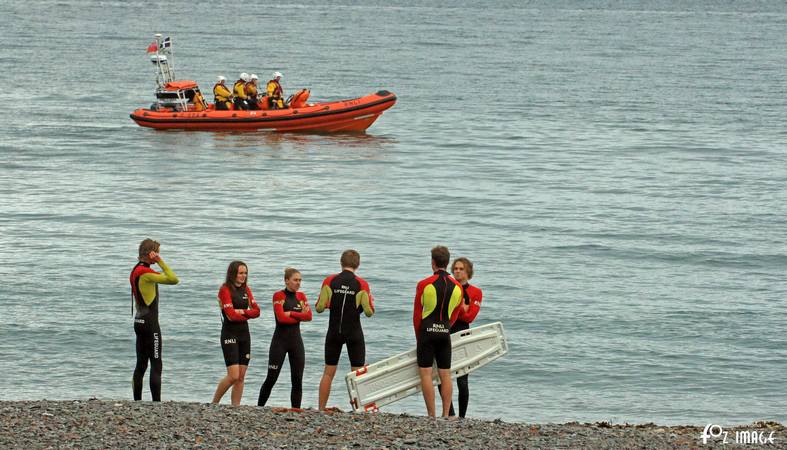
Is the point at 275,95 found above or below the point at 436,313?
above

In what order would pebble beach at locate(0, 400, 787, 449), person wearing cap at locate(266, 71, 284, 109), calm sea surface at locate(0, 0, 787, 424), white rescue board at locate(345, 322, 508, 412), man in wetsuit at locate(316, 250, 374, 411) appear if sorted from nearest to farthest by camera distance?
pebble beach at locate(0, 400, 787, 449) → man in wetsuit at locate(316, 250, 374, 411) → white rescue board at locate(345, 322, 508, 412) → calm sea surface at locate(0, 0, 787, 424) → person wearing cap at locate(266, 71, 284, 109)

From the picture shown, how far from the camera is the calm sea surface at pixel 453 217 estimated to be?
15.5 meters

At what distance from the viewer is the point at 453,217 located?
87.2 ft

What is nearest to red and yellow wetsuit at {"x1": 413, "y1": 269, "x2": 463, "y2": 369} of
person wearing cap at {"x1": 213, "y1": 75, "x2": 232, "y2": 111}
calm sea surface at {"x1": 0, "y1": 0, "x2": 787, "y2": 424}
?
calm sea surface at {"x1": 0, "y1": 0, "x2": 787, "y2": 424}

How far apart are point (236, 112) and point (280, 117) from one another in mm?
1170

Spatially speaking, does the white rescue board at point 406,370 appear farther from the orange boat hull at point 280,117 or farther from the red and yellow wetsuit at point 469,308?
the orange boat hull at point 280,117

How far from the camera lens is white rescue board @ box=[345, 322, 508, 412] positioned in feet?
33.6

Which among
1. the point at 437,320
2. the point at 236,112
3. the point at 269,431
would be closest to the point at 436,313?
the point at 437,320

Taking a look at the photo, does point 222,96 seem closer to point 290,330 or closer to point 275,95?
point 275,95

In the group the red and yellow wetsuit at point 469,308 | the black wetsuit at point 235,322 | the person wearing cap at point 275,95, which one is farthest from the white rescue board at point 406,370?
the person wearing cap at point 275,95

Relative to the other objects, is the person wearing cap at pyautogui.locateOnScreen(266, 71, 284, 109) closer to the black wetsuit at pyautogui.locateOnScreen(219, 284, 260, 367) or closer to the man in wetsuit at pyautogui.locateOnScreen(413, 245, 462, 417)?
the black wetsuit at pyautogui.locateOnScreen(219, 284, 260, 367)

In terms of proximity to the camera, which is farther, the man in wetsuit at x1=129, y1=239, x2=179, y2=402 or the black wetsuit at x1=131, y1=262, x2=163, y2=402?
the black wetsuit at x1=131, y1=262, x2=163, y2=402

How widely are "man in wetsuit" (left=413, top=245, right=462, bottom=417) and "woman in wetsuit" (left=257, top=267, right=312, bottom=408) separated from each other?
93 cm

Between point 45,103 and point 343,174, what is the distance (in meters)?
15.8
